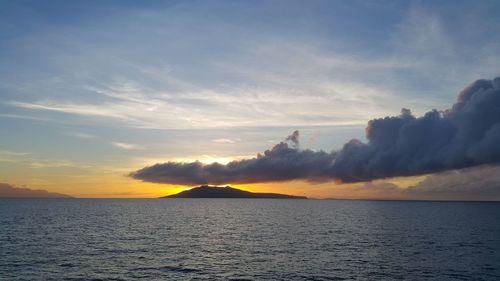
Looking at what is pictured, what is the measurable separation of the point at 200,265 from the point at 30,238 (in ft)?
178

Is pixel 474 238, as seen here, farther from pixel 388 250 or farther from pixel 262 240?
pixel 262 240

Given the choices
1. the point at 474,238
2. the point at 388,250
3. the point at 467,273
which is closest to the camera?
the point at 467,273

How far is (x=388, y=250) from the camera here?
270ft

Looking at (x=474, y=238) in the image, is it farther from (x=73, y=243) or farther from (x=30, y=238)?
(x=30, y=238)

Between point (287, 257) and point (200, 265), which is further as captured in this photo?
point (287, 257)

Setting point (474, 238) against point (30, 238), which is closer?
point (30, 238)

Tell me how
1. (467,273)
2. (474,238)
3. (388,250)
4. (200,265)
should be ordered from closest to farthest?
1. (467,273)
2. (200,265)
3. (388,250)
4. (474,238)

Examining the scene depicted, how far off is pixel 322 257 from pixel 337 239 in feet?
93.4

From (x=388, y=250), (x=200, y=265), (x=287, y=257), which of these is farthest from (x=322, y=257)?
(x=200, y=265)

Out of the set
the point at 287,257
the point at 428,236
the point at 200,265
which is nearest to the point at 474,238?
the point at 428,236

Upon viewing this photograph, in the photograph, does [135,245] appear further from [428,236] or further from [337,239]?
[428,236]

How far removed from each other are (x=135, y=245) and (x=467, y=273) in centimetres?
6450

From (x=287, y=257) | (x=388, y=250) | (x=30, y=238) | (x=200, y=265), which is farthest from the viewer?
(x=30, y=238)

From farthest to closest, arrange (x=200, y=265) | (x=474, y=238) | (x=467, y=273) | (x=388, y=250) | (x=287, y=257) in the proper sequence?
1. (x=474, y=238)
2. (x=388, y=250)
3. (x=287, y=257)
4. (x=200, y=265)
5. (x=467, y=273)
